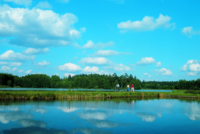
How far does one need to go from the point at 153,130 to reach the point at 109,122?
12.8ft

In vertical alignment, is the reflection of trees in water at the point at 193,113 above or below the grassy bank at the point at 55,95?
below

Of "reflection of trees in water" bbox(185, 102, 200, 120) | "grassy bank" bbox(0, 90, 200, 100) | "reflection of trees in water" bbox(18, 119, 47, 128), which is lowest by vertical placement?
"reflection of trees in water" bbox(185, 102, 200, 120)

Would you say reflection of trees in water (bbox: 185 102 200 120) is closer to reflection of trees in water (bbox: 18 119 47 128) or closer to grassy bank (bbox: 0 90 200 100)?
reflection of trees in water (bbox: 18 119 47 128)

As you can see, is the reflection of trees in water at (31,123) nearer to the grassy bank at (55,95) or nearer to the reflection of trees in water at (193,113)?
the reflection of trees in water at (193,113)

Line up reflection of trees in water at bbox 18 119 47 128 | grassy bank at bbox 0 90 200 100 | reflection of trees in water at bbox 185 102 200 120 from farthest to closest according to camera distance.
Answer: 1. grassy bank at bbox 0 90 200 100
2. reflection of trees in water at bbox 185 102 200 120
3. reflection of trees in water at bbox 18 119 47 128

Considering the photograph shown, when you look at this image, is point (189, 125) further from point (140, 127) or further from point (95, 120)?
point (95, 120)

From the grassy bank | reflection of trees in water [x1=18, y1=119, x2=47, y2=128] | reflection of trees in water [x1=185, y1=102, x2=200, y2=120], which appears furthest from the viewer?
the grassy bank

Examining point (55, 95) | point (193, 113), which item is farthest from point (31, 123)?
point (55, 95)

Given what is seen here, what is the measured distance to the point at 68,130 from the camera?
1276 cm

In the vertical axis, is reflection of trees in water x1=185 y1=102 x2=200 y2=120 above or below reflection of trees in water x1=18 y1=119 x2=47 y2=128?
below

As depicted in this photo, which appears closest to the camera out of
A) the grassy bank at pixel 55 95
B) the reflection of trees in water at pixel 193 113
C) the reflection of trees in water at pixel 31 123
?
the reflection of trees in water at pixel 31 123

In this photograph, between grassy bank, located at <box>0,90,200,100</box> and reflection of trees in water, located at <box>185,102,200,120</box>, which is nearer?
reflection of trees in water, located at <box>185,102,200,120</box>

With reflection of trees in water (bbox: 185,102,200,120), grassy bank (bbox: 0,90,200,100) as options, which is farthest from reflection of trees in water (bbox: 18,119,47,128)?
grassy bank (bbox: 0,90,200,100)

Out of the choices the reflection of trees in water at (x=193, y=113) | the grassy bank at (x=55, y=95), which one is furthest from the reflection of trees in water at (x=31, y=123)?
the grassy bank at (x=55, y=95)
